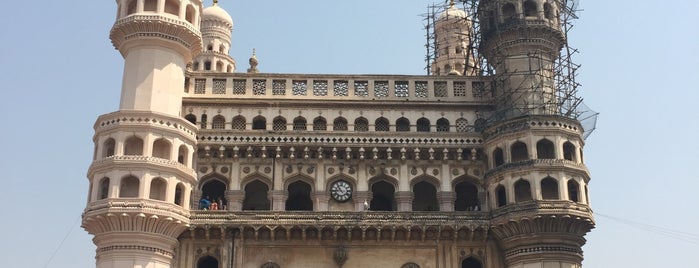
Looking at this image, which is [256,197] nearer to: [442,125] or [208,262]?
[208,262]

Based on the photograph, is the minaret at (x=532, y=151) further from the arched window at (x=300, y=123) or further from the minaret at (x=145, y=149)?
the minaret at (x=145, y=149)

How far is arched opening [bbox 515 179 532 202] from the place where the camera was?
94.6 feet

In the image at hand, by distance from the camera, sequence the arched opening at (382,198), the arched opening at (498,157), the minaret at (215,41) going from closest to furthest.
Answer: the arched opening at (498,157) < the arched opening at (382,198) < the minaret at (215,41)

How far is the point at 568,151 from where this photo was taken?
29.3m

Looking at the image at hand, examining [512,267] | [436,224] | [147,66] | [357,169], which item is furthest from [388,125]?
[147,66]

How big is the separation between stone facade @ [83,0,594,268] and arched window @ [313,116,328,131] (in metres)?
0.06

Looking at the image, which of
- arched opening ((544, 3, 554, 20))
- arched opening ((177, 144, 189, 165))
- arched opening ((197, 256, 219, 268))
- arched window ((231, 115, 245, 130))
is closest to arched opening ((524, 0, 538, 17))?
arched opening ((544, 3, 554, 20))

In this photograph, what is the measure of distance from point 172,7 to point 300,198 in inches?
335

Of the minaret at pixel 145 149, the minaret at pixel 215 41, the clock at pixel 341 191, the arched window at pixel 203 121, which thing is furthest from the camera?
the minaret at pixel 215 41

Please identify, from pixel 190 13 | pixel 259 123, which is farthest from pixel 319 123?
pixel 190 13

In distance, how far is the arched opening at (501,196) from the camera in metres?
29.1

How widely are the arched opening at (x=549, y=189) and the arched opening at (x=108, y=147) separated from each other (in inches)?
576

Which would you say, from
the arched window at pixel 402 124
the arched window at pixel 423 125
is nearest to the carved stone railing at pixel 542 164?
the arched window at pixel 423 125

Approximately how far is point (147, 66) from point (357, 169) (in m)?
8.28
